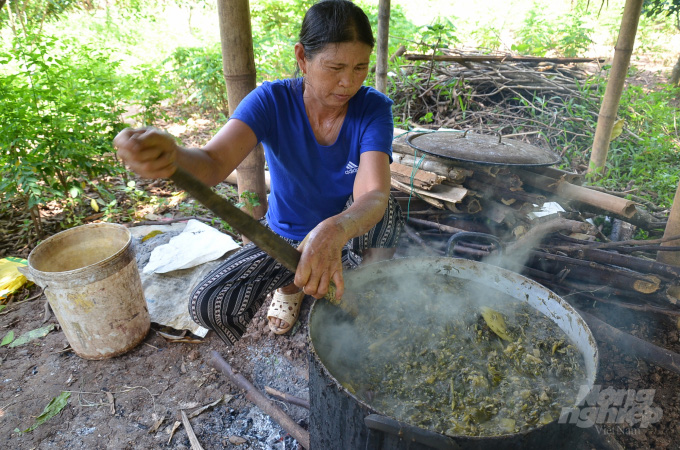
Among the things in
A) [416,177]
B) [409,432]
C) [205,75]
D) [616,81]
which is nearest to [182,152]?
[409,432]

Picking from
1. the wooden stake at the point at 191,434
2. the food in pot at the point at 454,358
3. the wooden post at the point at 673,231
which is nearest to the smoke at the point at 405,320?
the food in pot at the point at 454,358

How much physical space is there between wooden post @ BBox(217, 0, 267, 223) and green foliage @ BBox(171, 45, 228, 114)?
385 cm

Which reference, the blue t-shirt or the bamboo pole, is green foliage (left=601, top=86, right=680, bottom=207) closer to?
the bamboo pole

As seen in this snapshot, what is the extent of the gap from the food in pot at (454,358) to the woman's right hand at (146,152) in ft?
3.15

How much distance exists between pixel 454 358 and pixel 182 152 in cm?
147

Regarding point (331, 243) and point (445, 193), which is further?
point (445, 193)

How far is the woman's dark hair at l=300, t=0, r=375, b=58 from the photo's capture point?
6.40ft

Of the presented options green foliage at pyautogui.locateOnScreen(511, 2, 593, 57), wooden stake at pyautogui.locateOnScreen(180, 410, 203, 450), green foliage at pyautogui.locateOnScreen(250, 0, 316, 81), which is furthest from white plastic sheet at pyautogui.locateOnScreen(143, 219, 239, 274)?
green foliage at pyautogui.locateOnScreen(511, 2, 593, 57)

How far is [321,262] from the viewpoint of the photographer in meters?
1.58

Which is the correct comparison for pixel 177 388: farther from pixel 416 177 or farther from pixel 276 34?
pixel 276 34

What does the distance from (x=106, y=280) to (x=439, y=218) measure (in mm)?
2502

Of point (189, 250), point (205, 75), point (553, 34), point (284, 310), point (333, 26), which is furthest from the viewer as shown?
point (553, 34)

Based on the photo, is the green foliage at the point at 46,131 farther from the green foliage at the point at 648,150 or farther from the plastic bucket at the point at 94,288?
the green foliage at the point at 648,150

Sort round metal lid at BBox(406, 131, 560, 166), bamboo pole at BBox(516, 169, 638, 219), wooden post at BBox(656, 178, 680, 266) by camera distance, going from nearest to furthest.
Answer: wooden post at BBox(656, 178, 680, 266) < round metal lid at BBox(406, 131, 560, 166) < bamboo pole at BBox(516, 169, 638, 219)
